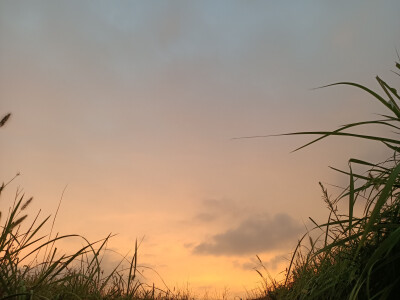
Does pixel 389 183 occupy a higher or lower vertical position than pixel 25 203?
lower

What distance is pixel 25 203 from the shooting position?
3.30 m

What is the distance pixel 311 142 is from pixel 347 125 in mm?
214

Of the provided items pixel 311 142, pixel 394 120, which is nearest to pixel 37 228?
pixel 311 142

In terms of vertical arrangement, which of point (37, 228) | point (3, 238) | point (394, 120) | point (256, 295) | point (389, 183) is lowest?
point (389, 183)

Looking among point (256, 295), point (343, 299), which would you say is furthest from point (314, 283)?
point (256, 295)

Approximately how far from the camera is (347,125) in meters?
2.58

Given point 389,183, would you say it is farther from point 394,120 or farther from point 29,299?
point 29,299

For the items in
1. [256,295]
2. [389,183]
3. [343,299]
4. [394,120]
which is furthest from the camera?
[256,295]

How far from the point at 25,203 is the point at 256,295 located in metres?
4.31

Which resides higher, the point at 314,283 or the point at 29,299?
the point at 314,283

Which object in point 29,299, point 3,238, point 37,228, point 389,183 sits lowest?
point 29,299

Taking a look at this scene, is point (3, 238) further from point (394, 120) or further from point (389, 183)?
point (394, 120)

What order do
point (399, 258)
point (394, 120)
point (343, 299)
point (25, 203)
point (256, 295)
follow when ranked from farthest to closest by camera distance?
point (256, 295), point (25, 203), point (343, 299), point (394, 120), point (399, 258)

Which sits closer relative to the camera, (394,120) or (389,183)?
(389,183)
